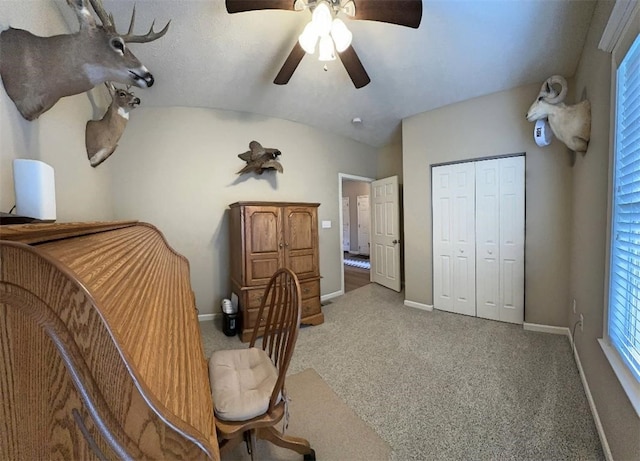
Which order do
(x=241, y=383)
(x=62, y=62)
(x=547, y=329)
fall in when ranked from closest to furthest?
(x=62, y=62) → (x=241, y=383) → (x=547, y=329)

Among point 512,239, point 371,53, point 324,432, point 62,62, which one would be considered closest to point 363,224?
point 512,239

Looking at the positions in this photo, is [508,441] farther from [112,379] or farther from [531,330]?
[112,379]

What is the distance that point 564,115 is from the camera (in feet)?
6.25

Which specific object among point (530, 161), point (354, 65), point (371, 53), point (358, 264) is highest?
point (371, 53)

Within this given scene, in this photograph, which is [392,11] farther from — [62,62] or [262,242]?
[262,242]

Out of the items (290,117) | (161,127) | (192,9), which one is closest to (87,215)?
(161,127)

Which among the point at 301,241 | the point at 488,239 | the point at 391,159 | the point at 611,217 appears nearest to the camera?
the point at 611,217

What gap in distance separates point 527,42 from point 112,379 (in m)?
3.25

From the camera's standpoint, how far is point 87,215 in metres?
1.95

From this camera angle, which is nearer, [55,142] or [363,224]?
[55,142]

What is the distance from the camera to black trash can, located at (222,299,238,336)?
9.03 feet

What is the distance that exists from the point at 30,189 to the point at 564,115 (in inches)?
122

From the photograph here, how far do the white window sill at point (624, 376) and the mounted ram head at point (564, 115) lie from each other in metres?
1.39

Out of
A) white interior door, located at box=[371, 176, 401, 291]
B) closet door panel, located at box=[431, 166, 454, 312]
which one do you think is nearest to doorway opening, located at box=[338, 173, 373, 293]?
white interior door, located at box=[371, 176, 401, 291]
